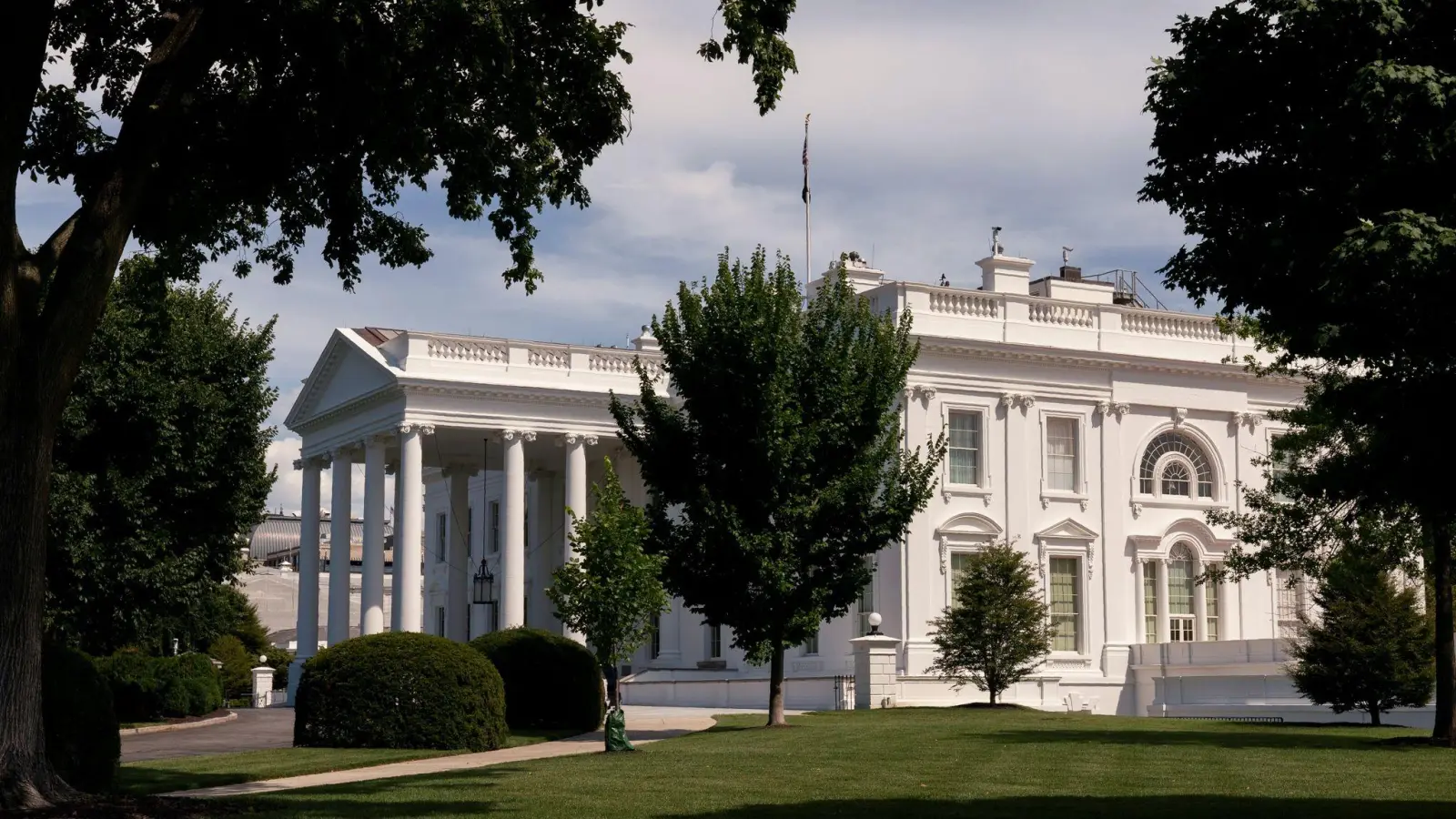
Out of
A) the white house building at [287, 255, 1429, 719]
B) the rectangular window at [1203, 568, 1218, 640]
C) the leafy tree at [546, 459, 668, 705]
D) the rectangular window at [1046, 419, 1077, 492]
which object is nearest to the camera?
the leafy tree at [546, 459, 668, 705]

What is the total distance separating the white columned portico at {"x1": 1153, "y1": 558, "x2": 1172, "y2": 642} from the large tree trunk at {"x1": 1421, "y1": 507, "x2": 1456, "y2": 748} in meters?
19.8

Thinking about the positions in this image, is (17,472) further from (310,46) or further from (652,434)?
(652,434)

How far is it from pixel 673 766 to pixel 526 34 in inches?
395

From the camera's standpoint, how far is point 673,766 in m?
22.6

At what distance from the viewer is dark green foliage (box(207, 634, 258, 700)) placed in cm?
Result: 6975

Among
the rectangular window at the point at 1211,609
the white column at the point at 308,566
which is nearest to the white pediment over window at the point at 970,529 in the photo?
the rectangular window at the point at 1211,609

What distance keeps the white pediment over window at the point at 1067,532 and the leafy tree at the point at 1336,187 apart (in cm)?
3171

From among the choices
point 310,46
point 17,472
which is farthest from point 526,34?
point 17,472

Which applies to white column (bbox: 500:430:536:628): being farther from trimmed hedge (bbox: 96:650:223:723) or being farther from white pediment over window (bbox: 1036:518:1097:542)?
white pediment over window (bbox: 1036:518:1097:542)

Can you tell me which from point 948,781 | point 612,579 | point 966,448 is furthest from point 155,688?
point 948,781

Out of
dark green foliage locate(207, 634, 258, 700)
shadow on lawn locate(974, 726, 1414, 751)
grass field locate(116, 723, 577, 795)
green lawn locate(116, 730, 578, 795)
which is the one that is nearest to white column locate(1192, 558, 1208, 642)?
shadow on lawn locate(974, 726, 1414, 751)

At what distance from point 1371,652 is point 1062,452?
16.1 metres

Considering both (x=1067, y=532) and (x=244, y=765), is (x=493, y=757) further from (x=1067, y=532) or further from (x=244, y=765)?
(x=1067, y=532)

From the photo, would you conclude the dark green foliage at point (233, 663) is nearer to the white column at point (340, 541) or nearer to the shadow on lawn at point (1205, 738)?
the white column at point (340, 541)
